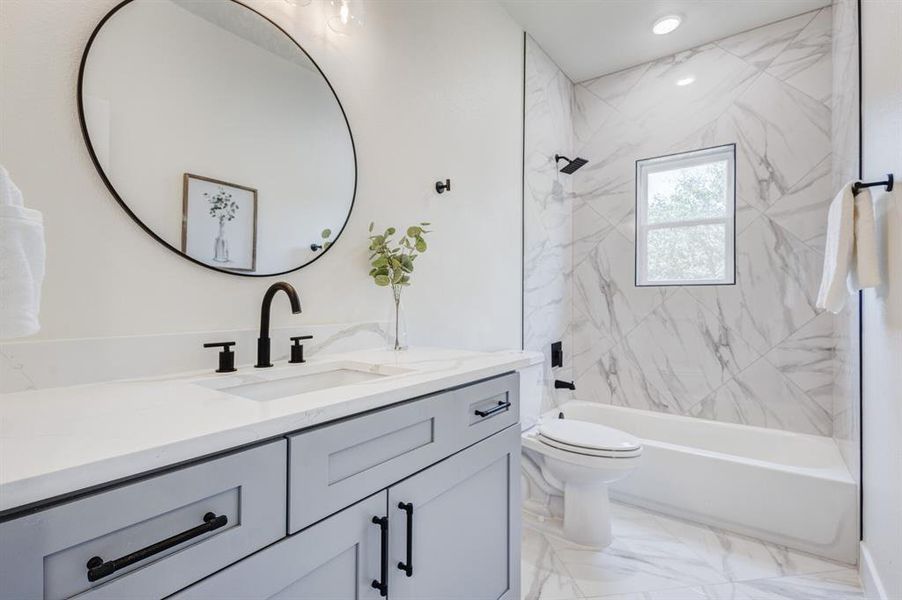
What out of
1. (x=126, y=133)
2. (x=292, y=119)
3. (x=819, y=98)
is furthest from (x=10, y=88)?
(x=819, y=98)

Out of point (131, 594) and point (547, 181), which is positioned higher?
point (547, 181)

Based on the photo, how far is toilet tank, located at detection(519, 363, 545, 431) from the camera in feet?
6.56

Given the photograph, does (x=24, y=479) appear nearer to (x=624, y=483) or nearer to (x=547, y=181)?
(x=624, y=483)

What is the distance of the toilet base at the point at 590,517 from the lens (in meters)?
2.01

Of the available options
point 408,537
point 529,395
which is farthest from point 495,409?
point 529,395

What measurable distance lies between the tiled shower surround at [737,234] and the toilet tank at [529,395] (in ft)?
1.67

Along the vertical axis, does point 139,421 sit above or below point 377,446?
above

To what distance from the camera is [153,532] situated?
56 cm

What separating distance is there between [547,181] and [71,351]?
2585 millimetres

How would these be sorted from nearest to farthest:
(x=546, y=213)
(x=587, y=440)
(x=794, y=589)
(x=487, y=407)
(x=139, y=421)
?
(x=139, y=421) → (x=487, y=407) → (x=794, y=589) → (x=587, y=440) → (x=546, y=213)

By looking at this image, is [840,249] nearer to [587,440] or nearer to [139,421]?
[587,440]

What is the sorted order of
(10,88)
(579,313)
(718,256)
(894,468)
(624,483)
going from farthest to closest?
(579,313) → (718,256) → (624,483) → (894,468) → (10,88)

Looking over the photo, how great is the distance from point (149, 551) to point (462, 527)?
2.53 feet

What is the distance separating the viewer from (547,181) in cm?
286
